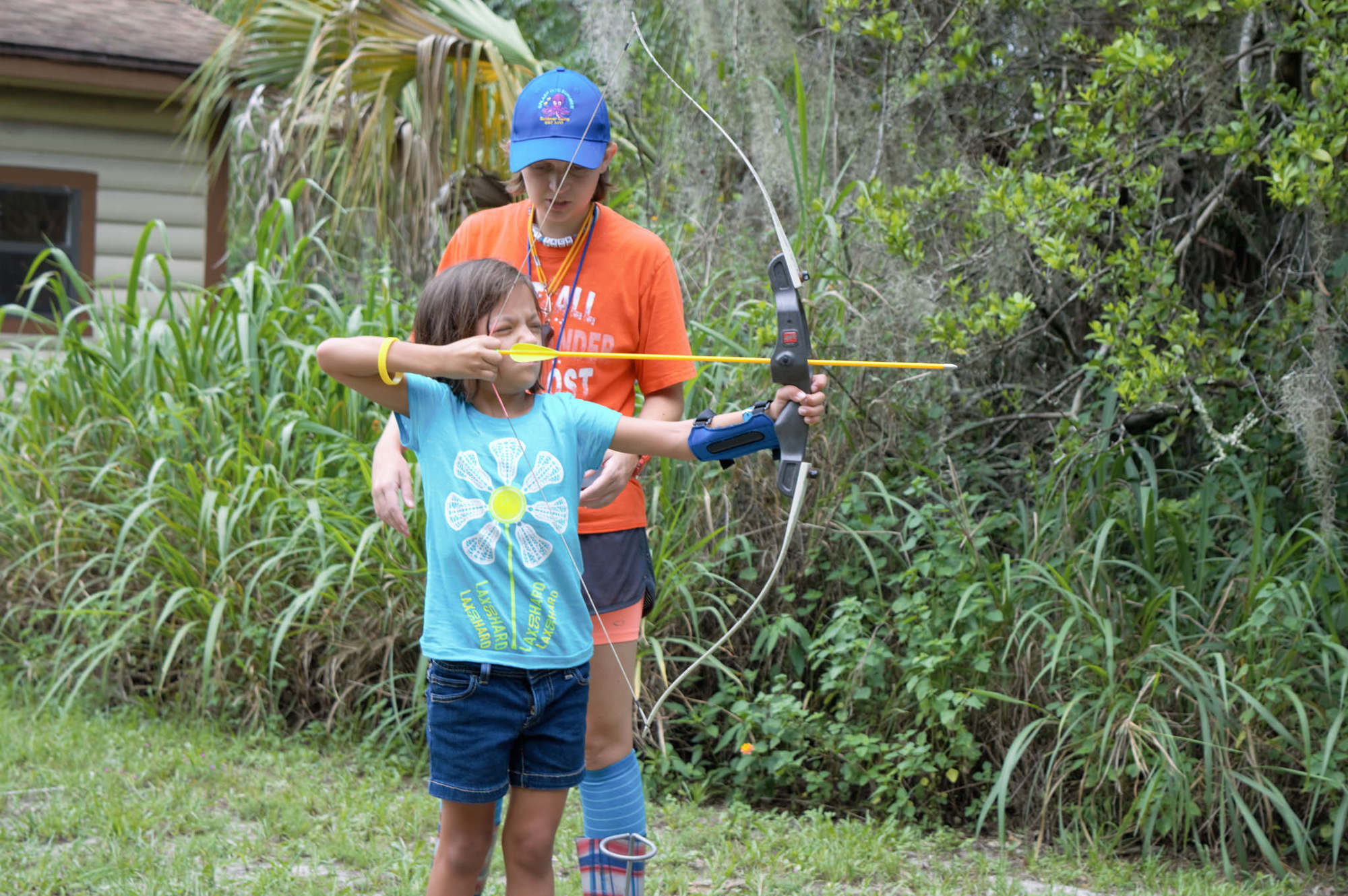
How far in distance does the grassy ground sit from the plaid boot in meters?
0.55

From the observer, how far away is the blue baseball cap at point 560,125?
2.37 metres

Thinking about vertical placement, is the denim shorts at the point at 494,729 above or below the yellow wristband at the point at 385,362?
below

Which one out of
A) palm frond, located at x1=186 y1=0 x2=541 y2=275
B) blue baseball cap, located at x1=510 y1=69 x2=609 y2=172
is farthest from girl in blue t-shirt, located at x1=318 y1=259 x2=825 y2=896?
palm frond, located at x1=186 y1=0 x2=541 y2=275

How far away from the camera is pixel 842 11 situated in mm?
4387

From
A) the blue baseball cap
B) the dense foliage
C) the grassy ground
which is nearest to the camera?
the blue baseball cap

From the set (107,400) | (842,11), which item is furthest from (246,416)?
(842,11)

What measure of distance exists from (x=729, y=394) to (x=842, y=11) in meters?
1.41

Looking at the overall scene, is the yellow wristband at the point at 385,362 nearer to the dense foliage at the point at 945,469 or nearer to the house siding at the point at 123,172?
the dense foliage at the point at 945,469

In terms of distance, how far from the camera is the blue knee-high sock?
98.5 inches

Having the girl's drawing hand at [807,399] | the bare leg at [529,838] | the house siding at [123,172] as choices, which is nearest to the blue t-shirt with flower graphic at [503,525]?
the bare leg at [529,838]

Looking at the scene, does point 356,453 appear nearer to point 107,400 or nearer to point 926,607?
point 107,400

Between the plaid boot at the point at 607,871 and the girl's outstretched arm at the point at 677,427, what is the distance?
828mm

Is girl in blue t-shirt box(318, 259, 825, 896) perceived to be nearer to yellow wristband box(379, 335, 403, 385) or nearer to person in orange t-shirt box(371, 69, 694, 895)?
yellow wristband box(379, 335, 403, 385)

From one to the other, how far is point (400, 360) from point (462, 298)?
185mm
